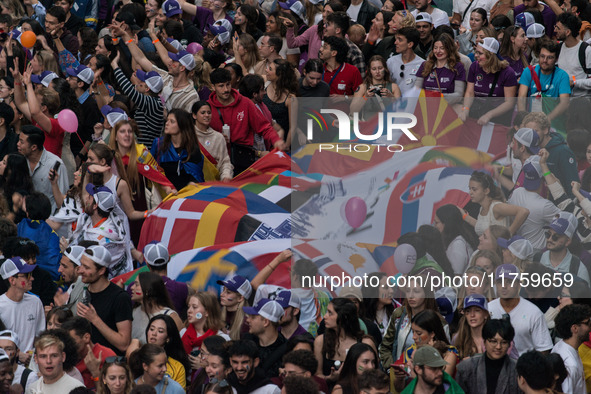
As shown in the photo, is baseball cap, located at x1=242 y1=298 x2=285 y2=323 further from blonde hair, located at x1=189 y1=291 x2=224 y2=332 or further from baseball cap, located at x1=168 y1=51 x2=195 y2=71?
baseball cap, located at x1=168 y1=51 x2=195 y2=71

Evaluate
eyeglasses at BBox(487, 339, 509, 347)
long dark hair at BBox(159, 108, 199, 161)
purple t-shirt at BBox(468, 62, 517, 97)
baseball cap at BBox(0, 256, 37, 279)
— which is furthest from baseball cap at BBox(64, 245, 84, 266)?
purple t-shirt at BBox(468, 62, 517, 97)

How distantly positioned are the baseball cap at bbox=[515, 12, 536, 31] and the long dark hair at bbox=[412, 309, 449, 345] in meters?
6.48

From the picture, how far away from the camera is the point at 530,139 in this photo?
12.4 metres

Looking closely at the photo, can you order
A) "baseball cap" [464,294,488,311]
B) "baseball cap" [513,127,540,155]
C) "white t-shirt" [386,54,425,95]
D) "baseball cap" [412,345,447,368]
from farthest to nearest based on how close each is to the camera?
1. "white t-shirt" [386,54,425,95]
2. "baseball cap" [513,127,540,155]
3. "baseball cap" [464,294,488,311]
4. "baseball cap" [412,345,447,368]

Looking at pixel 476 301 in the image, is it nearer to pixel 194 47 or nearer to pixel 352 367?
pixel 352 367


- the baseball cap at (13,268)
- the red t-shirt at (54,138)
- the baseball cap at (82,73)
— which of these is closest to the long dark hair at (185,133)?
the red t-shirt at (54,138)

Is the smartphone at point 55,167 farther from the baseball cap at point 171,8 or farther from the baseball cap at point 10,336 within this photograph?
the baseball cap at point 171,8

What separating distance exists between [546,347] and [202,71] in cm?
629

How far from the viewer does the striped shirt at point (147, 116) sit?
1380 centimetres

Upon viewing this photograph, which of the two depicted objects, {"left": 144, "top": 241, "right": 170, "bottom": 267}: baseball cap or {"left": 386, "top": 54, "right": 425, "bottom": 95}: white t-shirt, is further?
{"left": 386, "top": 54, "right": 425, "bottom": 95}: white t-shirt

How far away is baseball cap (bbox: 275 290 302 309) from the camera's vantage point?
1027 cm

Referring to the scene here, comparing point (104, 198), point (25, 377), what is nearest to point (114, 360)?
point (25, 377)

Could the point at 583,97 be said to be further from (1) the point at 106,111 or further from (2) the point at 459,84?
(1) the point at 106,111

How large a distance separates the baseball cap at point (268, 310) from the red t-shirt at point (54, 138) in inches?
175
